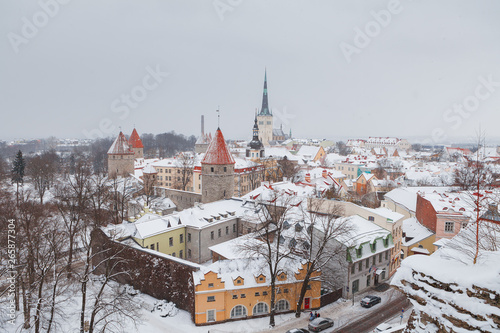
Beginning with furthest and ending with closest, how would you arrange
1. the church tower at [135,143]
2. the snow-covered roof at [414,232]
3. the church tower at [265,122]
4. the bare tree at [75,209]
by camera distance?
the church tower at [265,122] → the church tower at [135,143] → the snow-covered roof at [414,232] → the bare tree at [75,209]

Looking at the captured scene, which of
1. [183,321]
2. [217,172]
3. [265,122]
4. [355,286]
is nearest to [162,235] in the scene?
[183,321]

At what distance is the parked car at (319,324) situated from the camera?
57.7ft

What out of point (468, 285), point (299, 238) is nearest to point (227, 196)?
point (299, 238)

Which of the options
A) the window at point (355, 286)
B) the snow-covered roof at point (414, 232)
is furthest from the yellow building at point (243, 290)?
the snow-covered roof at point (414, 232)

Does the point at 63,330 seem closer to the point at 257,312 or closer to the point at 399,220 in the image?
the point at 257,312

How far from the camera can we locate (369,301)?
2036cm

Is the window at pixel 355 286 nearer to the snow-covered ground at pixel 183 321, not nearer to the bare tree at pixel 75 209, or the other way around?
the snow-covered ground at pixel 183 321

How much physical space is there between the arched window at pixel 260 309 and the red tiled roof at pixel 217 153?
17466 millimetres

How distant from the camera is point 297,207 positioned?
3120 centimetres

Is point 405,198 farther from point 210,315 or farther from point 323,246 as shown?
point 210,315

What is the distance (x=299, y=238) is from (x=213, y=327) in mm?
7641

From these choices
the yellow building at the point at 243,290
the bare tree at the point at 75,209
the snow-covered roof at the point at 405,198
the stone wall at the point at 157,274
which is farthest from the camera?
the snow-covered roof at the point at 405,198

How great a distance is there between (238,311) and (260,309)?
1312 mm

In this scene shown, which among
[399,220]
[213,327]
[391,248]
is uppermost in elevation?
[399,220]
